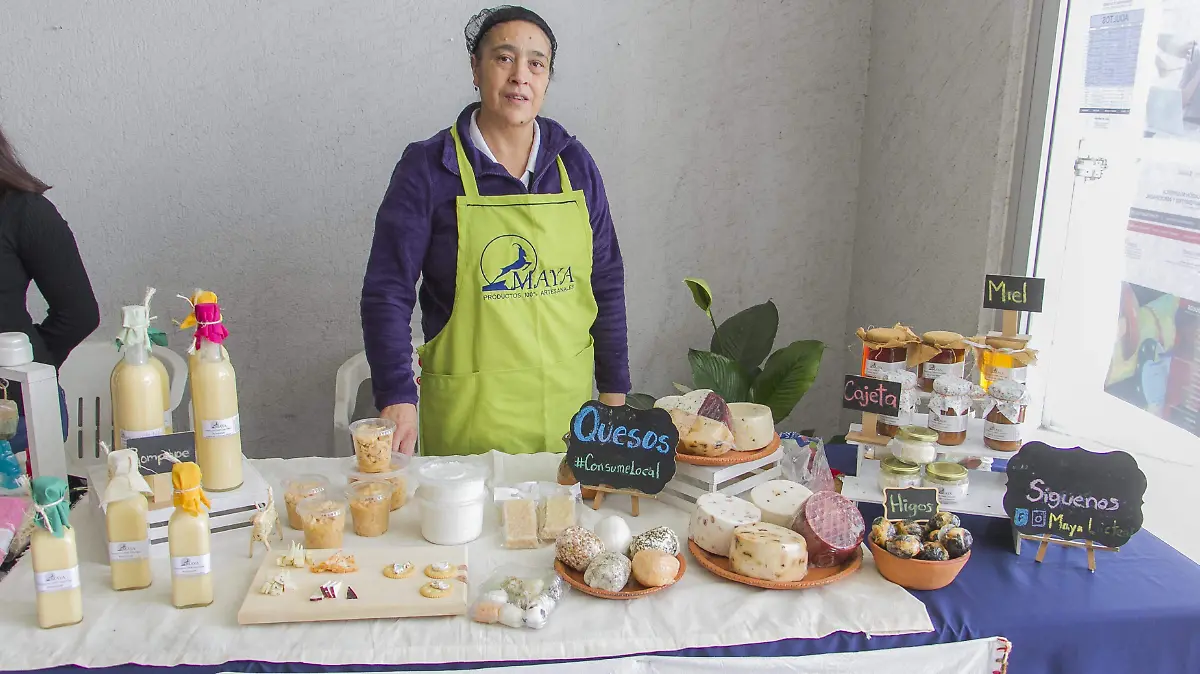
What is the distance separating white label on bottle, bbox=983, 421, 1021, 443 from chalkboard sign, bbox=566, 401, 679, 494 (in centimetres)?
63

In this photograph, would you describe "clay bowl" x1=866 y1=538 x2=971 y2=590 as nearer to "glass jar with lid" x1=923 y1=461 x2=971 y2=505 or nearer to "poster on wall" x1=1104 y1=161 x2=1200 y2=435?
"glass jar with lid" x1=923 y1=461 x2=971 y2=505

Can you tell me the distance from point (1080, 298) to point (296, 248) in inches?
102

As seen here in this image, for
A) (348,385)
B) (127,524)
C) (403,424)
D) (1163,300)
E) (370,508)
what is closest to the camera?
(127,524)

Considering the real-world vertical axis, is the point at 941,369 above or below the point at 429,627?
above

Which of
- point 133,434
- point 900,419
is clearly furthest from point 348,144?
point 900,419

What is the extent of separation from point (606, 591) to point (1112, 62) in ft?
6.54

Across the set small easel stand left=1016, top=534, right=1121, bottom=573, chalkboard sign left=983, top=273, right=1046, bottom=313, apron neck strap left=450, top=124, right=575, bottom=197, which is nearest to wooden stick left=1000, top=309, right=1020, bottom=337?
chalkboard sign left=983, top=273, right=1046, bottom=313

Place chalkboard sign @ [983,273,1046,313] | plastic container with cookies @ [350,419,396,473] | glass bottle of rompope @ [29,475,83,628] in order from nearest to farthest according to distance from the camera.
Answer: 1. glass bottle of rompope @ [29,475,83,628]
2. plastic container with cookies @ [350,419,396,473]
3. chalkboard sign @ [983,273,1046,313]

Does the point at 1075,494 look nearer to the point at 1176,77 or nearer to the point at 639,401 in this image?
the point at 1176,77

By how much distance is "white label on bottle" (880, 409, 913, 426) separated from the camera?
1.86 meters

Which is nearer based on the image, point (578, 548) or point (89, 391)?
point (578, 548)

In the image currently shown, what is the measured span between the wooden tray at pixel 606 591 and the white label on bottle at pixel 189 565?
0.56 m

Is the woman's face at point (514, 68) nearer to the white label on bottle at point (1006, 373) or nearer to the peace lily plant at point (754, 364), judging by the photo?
the peace lily plant at point (754, 364)

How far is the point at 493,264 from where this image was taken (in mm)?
2309
